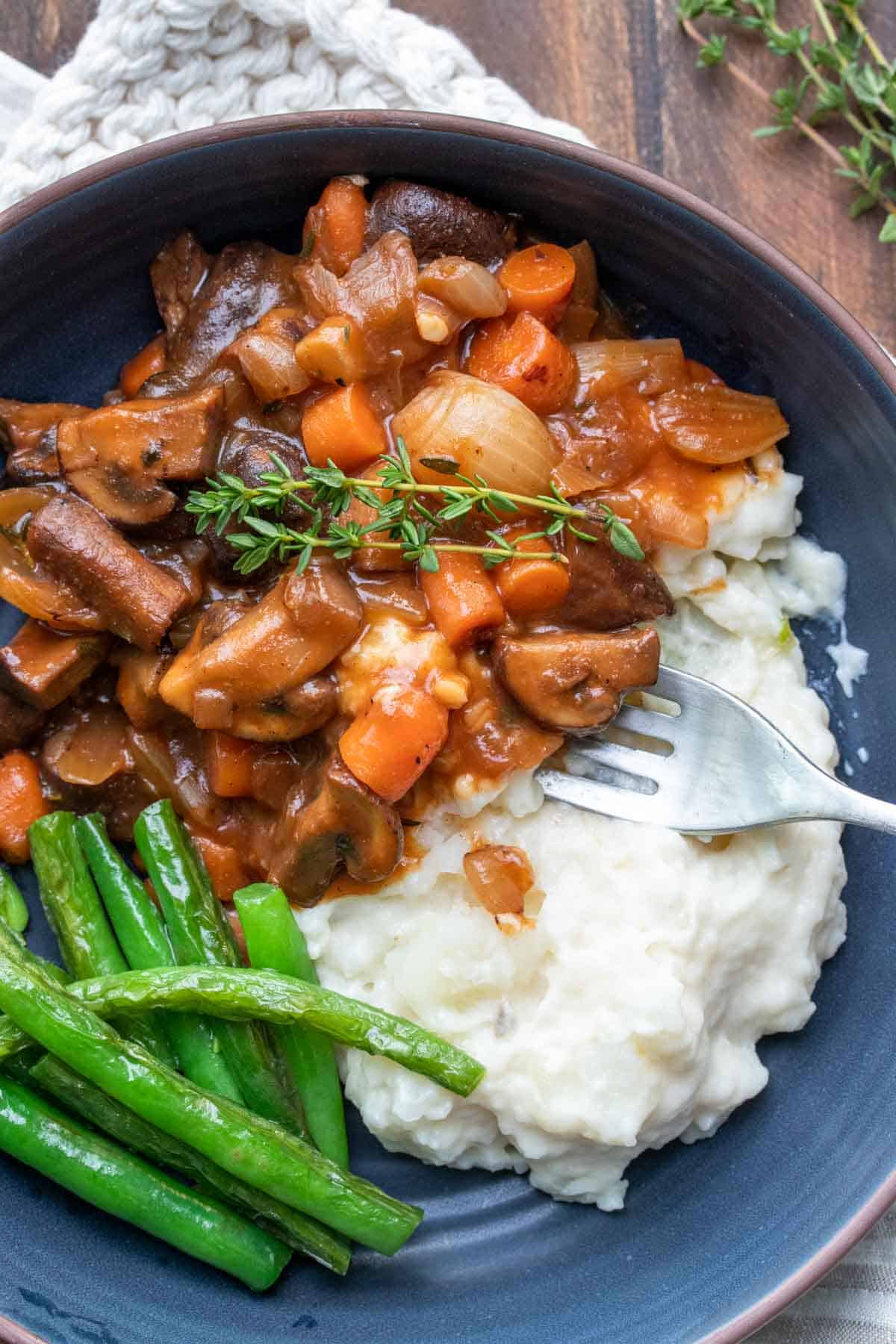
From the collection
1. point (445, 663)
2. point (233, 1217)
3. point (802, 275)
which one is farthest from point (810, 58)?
point (233, 1217)

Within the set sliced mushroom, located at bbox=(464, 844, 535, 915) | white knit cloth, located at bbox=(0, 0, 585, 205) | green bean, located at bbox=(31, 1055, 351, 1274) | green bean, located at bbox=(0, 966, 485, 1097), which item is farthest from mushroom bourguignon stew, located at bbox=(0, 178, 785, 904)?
green bean, located at bbox=(31, 1055, 351, 1274)

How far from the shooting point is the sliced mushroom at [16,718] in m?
4.05

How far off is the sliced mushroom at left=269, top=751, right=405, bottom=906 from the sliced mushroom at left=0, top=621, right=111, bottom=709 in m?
0.80

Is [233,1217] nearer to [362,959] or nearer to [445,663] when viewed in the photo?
[362,959]

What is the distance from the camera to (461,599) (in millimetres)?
3711

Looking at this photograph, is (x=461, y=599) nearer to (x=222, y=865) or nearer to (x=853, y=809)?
(x=222, y=865)

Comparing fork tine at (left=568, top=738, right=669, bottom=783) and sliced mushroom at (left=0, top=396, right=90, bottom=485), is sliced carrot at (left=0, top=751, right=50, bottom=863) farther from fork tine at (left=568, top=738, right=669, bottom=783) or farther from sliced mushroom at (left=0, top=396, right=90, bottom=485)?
fork tine at (left=568, top=738, right=669, bottom=783)

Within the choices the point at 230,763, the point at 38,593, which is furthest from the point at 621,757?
the point at 38,593

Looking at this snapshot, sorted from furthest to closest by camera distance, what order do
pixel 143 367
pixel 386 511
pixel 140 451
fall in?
pixel 143 367 → pixel 140 451 → pixel 386 511

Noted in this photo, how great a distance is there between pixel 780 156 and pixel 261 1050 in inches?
143

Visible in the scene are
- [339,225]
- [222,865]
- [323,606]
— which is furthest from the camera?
[222,865]

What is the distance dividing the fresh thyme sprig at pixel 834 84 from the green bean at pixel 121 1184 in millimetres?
3918

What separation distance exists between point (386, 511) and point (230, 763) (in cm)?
100

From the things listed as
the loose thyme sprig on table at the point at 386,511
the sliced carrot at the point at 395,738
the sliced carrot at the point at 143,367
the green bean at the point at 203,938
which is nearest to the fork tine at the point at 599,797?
the sliced carrot at the point at 395,738
